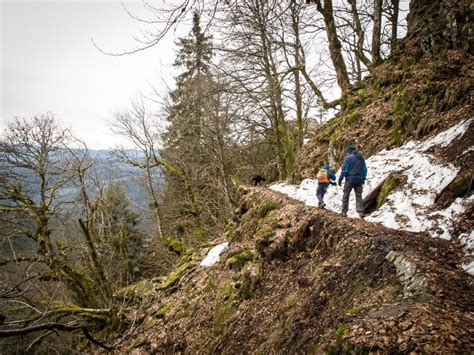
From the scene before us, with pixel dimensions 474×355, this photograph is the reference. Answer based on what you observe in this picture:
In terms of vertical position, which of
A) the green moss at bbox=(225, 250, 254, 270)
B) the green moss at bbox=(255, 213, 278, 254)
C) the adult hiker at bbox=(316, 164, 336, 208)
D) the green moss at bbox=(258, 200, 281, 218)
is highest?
the adult hiker at bbox=(316, 164, 336, 208)

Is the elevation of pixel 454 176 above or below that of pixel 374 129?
below

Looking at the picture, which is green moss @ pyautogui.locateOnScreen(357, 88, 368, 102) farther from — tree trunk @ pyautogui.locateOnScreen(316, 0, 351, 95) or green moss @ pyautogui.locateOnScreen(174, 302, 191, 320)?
green moss @ pyautogui.locateOnScreen(174, 302, 191, 320)

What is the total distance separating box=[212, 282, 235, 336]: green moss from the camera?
5922 millimetres

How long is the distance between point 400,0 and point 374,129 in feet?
28.9

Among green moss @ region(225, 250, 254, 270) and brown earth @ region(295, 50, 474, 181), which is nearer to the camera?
brown earth @ region(295, 50, 474, 181)

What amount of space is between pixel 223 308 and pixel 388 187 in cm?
508

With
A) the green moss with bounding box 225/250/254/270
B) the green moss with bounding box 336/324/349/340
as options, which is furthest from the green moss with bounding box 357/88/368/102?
the green moss with bounding box 336/324/349/340

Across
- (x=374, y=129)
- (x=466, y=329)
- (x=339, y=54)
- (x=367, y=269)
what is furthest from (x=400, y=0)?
(x=466, y=329)

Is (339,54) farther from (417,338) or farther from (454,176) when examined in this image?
(417,338)

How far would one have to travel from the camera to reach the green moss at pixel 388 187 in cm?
634

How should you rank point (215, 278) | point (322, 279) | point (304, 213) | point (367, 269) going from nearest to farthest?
point (367, 269) → point (322, 279) → point (304, 213) → point (215, 278)

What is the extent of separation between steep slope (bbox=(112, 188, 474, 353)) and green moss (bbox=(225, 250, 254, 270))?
0.09 feet

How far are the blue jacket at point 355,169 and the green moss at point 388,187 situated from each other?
21.1 inches

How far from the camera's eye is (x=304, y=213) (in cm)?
664
